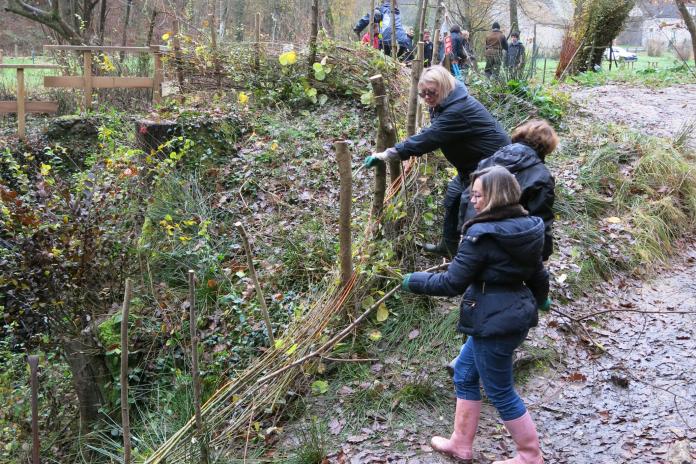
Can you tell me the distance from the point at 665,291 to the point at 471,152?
273 cm

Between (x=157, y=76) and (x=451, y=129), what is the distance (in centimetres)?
787

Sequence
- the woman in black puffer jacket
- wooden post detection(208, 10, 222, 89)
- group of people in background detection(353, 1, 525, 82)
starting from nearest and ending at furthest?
the woman in black puffer jacket < group of people in background detection(353, 1, 525, 82) < wooden post detection(208, 10, 222, 89)

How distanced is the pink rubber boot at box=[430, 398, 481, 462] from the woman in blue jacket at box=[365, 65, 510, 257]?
1.64m

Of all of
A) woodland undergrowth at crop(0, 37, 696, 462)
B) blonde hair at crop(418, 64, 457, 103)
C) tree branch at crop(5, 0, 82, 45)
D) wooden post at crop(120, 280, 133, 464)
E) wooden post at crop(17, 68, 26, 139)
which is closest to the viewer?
wooden post at crop(120, 280, 133, 464)

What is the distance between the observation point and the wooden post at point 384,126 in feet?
14.1

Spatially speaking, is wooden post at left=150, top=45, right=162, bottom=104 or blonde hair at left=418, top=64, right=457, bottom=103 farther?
wooden post at left=150, top=45, right=162, bottom=104

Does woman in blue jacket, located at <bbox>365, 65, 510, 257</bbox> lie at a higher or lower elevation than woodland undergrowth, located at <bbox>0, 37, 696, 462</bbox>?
higher

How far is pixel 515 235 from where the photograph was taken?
2.90 metres

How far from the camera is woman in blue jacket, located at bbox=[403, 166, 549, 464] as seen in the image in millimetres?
2949

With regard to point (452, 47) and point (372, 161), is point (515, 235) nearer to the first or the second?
point (372, 161)

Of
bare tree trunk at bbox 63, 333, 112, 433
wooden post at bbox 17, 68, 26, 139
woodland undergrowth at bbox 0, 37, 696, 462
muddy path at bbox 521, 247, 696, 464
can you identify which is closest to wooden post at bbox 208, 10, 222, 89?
woodland undergrowth at bbox 0, 37, 696, 462

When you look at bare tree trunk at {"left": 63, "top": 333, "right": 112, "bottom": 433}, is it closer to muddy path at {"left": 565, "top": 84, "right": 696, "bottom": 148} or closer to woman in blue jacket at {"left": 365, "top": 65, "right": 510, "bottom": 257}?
woman in blue jacket at {"left": 365, "top": 65, "right": 510, "bottom": 257}

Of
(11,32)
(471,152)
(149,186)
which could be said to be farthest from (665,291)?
(11,32)

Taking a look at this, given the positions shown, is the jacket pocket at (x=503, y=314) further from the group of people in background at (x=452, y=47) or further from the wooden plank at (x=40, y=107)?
the wooden plank at (x=40, y=107)
